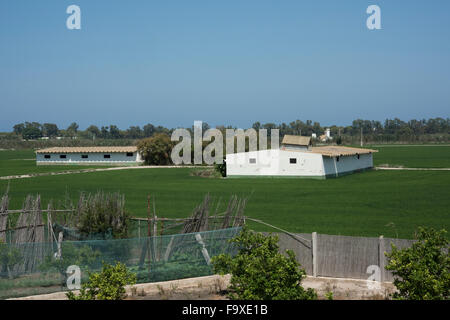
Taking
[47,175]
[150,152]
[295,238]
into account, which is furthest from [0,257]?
[150,152]

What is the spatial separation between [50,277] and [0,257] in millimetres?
1165

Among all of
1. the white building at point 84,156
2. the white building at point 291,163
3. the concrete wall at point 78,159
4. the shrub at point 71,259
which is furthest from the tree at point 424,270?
the concrete wall at point 78,159

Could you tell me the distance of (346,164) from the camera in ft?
149

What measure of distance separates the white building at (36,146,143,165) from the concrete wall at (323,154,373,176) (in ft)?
96.6

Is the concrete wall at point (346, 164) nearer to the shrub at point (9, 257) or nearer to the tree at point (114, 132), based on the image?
the shrub at point (9, 257)

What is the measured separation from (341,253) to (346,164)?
34.6 metres

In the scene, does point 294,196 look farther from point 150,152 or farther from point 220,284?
point 150,152

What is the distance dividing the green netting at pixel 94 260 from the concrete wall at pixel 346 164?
3023 centimetres

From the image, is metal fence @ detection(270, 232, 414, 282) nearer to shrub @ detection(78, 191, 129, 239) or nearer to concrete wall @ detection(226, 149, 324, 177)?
shrub @ detection(78, 191, 129, 239)

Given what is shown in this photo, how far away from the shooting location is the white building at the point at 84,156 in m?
66.8

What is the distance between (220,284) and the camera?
11414mm

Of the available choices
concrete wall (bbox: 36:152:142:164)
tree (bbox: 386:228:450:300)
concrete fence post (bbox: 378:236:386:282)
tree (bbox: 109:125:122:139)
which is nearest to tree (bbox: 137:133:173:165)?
concrete wall (bbox: 36:152:142:164)

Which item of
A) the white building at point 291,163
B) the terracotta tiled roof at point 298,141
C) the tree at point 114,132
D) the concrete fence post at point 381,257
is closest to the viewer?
the concrete fence post at point 381,257

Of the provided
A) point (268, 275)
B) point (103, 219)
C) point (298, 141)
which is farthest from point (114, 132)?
point (268, 275)
